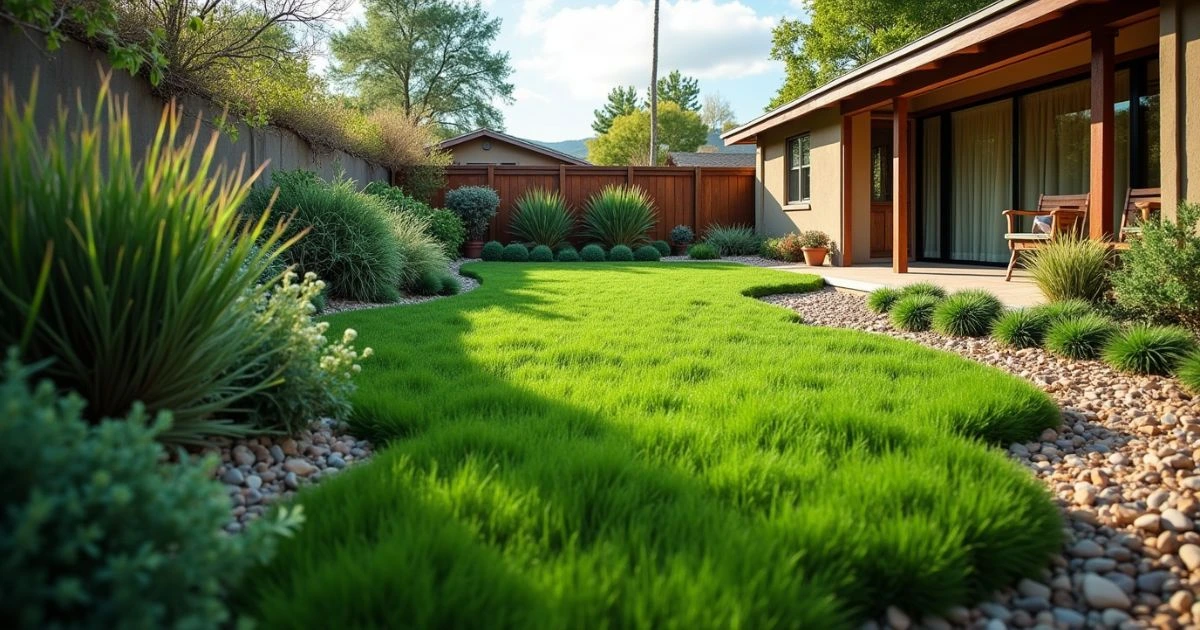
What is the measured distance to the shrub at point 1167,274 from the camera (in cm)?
398

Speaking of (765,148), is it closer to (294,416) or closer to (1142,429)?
(1142,429)

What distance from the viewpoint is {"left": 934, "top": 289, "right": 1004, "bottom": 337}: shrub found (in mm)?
4789

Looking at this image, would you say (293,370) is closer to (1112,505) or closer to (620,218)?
(1112,505)

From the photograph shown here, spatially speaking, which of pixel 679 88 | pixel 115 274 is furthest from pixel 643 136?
pixel 115 274

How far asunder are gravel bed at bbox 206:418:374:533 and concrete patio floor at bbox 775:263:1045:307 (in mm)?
4821

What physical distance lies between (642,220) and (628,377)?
10791mm

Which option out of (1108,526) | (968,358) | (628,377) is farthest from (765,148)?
(1108,526)

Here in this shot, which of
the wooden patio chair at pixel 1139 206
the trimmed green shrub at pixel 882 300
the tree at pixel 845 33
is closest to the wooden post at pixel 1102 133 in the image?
the wooden patio chair at pixel 1139 206

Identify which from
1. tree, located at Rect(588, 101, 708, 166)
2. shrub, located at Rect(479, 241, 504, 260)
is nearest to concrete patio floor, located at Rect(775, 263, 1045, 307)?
shrub, located at Rect(479, 241, 504, 260)

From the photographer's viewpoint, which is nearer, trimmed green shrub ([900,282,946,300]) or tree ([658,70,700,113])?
trimmed green shrub ([900,282,946,300])

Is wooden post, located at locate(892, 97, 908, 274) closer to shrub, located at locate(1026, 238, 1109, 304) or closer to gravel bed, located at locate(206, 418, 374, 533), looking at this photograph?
shrub, located at locate(1026, 238, 1109, 304)

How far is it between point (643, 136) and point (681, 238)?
2805 centimetres

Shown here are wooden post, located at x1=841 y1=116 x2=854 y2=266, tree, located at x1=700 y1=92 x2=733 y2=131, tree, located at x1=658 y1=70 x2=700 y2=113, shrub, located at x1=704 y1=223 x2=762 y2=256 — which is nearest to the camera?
wooden post, located at x1=841 y1=116 x2=854 y2=266

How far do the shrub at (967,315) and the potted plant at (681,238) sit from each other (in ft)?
31.4
